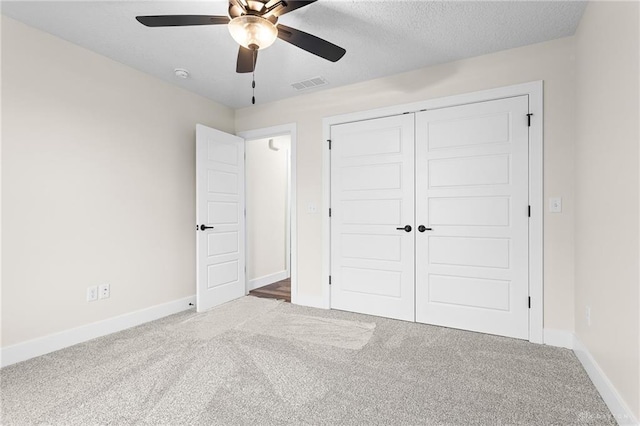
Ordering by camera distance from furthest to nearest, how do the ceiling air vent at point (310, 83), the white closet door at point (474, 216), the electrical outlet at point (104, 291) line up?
the ceiling air vent at point (310, 83)
the electrical outlet at point (104, 291)
the white closet door at point (474, 216)

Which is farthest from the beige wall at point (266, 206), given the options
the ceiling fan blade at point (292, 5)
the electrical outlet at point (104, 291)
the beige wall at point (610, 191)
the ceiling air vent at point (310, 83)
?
the beige wall at point (610, 191)

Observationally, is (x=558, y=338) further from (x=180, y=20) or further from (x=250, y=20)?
(x=180, y=20)

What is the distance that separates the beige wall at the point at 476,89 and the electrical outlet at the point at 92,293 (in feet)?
6.43

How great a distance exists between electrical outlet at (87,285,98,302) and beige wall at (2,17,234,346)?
0.04 m

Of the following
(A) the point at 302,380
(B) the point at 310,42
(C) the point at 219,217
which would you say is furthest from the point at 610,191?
(C) the point at 219,217

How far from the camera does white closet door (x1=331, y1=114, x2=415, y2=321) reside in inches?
124

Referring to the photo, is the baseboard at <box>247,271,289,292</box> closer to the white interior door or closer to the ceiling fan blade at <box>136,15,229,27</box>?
the white interior door

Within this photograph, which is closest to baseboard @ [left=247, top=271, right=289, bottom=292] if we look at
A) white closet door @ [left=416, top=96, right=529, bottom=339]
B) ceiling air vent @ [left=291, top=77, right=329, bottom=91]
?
white closet door @ [left=416, top=96, right=529, bottom=339]

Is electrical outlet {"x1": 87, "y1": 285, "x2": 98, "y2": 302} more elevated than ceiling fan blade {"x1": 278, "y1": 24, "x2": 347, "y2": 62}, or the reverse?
ceiling fan blade {"x1": 278, "y1": 24, "x2": 347, "y2": 62}

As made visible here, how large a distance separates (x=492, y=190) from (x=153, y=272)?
11.0 ft

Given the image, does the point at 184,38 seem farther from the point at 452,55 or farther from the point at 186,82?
the point at 452,55

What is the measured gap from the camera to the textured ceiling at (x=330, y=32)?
7.06ft

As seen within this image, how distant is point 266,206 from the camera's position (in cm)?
491

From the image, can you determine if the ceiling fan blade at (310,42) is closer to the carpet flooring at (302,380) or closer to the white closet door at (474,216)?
the white closet door at (474,216)
